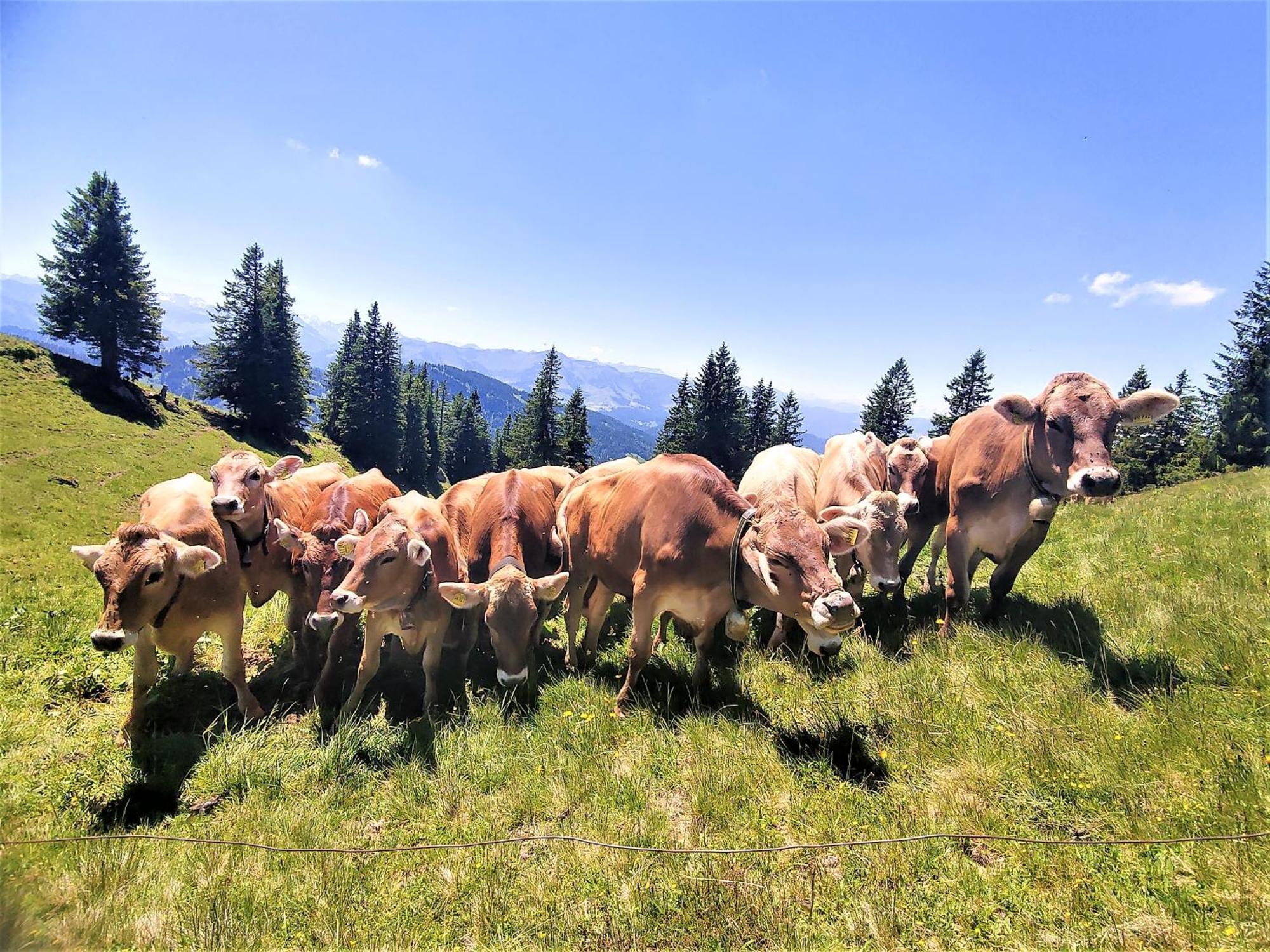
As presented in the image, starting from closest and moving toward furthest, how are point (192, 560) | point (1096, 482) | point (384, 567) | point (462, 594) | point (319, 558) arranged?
point (1096, 482) → point (192, 560) → point (384, 567) → point (462, 594) → point (319, 558)

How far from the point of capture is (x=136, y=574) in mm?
4914

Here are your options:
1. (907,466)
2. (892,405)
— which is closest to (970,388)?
(892,405)

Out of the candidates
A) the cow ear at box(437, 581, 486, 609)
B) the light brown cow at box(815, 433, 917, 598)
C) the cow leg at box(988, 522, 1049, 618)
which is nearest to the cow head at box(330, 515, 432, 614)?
the cow ear at box(437, 581, 486, 609)

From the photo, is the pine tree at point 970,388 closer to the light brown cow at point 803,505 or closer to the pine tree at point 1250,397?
the pine tree at point 1250,397

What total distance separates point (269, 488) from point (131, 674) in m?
3.14

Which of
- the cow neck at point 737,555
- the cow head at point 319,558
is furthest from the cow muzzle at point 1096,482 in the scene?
the cow head at point 319,558

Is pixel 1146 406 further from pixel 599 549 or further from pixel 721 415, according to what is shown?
pixel 721 415

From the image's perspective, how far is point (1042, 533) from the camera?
6402 mm

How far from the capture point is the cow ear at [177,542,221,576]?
5.33m

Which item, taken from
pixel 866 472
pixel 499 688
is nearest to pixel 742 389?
pixel 866 472

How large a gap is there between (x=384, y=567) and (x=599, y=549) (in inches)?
109

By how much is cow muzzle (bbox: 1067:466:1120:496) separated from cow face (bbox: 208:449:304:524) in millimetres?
9893

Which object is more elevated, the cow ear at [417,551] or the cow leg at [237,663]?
the cow ear at [417,551]

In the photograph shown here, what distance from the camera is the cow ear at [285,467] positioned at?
862 centimetres
